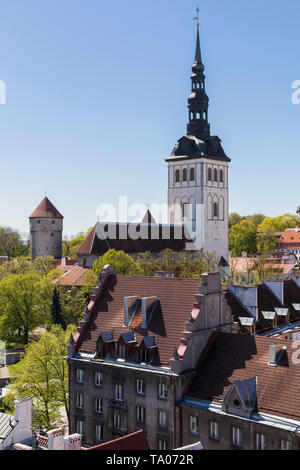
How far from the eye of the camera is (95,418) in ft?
113

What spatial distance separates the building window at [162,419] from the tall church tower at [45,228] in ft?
278

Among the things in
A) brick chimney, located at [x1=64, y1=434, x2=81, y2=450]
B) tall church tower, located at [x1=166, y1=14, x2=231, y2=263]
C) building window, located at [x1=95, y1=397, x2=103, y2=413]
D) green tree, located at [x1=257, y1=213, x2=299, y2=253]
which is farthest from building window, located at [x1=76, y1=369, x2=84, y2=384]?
green tree, located at [x1=257, y1=213, x2=299, y2=253]

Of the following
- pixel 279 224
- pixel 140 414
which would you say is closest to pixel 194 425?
pixel 140 414

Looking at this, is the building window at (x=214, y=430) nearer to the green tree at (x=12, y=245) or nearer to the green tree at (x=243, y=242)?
the green tree at (x=243, y=242)

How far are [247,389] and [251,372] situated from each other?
158cm

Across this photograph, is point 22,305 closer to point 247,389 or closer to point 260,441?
point 247,389

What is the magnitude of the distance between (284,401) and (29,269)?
220 ft

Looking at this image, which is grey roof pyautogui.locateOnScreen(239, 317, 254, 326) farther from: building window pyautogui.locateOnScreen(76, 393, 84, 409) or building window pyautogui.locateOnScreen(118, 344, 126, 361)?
building window pyautogui.locateOnScreen(76, 393, 84, 409)

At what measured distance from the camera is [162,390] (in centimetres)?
3153

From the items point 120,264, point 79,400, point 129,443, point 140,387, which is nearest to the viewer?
point 129,443

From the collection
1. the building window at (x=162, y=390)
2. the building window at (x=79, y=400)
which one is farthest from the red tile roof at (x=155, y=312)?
the building window at (x=79, y=400)

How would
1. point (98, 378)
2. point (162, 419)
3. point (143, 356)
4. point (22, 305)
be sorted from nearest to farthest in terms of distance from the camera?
point (162, 419) → point (143, 356) → point (98, 378) → point (22, 305)
